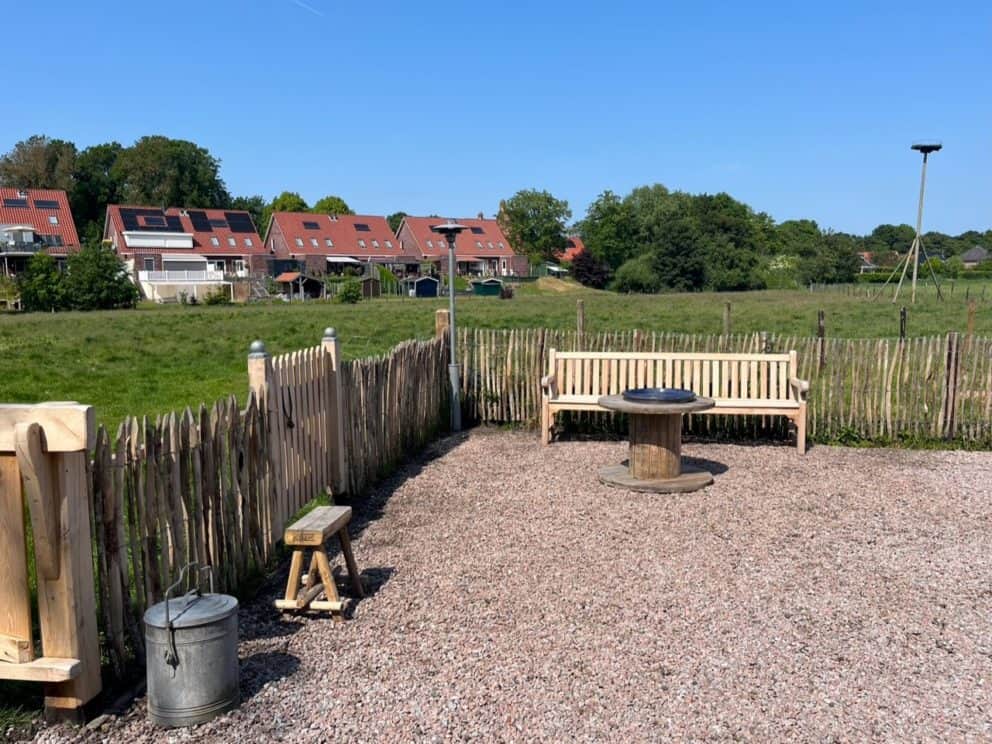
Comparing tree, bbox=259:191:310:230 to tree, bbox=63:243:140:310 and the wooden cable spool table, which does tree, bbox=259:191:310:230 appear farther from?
the wooden cable spool table

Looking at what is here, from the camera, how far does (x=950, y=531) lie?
→ 720cm

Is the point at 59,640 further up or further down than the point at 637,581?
further up

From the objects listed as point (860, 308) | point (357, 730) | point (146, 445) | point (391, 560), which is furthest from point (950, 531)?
point (860, 308)

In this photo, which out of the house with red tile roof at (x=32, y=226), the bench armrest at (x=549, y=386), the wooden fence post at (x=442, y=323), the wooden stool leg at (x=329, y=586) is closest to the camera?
the wooden stool leg at (x=329, y=586)

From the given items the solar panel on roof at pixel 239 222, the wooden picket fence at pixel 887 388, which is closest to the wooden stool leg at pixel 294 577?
the wooden picket fence at pixel 887 388

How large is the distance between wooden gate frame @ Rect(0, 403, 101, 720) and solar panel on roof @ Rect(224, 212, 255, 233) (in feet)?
249

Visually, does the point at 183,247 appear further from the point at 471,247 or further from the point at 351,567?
the point at 351,567

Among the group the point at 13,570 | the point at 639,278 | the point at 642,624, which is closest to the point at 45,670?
the point at 13,570

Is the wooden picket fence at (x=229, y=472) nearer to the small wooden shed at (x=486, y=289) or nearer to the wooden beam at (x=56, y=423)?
the wooden beam at (x=56, y=423)

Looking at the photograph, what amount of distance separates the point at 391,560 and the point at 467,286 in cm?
6386

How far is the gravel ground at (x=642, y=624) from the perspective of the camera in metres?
4.05

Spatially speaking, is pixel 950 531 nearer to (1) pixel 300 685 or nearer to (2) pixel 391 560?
(2) pixel 391 560

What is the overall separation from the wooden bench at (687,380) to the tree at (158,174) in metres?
87.7

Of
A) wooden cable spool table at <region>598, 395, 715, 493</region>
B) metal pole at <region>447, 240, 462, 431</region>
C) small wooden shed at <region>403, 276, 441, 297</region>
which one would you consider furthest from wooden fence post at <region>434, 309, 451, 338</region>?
small wooden shed at <region>403, 276, 441, 297</region>
